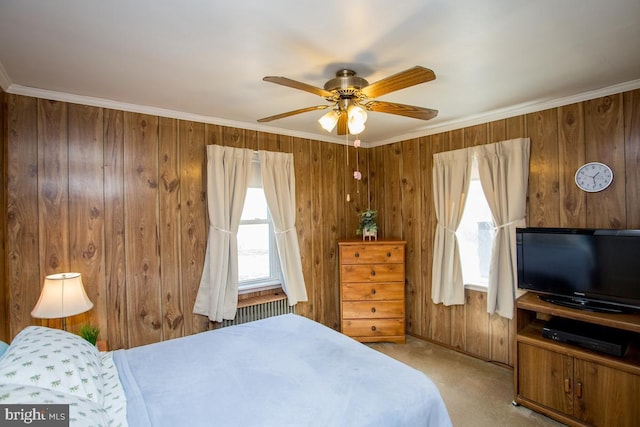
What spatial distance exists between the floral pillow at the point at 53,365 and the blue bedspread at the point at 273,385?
17 cm

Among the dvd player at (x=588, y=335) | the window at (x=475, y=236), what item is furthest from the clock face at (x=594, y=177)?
the dvd player at (x=588, y=335)

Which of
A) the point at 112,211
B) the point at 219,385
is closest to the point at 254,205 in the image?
the point at 112,211

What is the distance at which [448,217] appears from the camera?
11.0 ft

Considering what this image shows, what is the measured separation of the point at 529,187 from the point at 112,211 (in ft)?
12.0

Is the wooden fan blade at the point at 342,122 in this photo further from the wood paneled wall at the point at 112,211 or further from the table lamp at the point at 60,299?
the table lamp at the point at 60,299

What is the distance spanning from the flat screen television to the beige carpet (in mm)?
891

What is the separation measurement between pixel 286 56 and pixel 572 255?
2542mm

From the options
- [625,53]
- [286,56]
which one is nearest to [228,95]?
[286,56]

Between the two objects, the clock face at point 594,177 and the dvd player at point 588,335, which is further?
the clock face at point 594,177

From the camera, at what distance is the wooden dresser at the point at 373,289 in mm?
3516

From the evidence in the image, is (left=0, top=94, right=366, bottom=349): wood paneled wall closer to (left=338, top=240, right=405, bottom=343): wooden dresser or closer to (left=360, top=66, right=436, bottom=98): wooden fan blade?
(left=338, top=240, right=405, bottom=343): wooden dresser

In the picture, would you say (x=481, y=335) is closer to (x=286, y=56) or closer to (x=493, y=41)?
(x=493, y=41)

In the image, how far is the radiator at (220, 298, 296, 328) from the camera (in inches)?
123

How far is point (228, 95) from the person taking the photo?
243 cm
